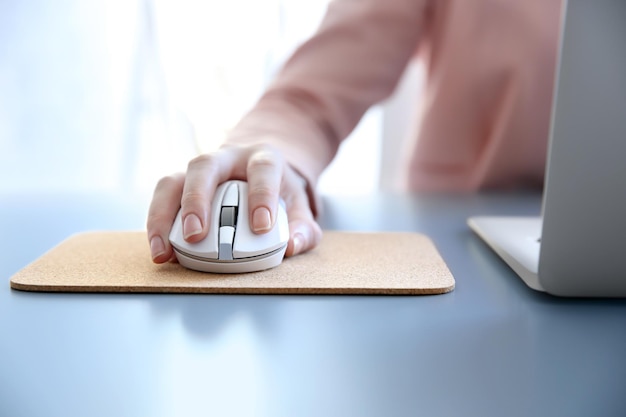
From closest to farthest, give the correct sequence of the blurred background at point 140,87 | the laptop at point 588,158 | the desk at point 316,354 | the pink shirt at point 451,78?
the desk at point 316,354 → the laptop at point 588,158 → the pink shirt at point 451,78 → the blurred background at point 140,87

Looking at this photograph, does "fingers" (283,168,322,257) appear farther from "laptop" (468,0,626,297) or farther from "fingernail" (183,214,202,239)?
"laptop" (468,0,626,297)

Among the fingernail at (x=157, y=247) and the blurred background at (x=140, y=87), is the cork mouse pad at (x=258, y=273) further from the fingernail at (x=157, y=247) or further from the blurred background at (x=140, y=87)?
the blurred background at (x=140, y=87)

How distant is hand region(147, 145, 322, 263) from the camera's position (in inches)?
21.3

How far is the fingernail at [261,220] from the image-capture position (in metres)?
0.54

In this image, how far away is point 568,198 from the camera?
1.50 feet

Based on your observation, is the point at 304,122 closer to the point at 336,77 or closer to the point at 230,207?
the point at 336,77

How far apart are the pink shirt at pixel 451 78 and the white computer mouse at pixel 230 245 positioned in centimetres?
40

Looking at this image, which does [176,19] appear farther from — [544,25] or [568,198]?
[568,198]

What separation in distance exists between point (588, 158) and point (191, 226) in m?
0.30

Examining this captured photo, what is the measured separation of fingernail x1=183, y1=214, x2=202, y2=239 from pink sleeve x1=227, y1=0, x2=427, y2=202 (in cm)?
30

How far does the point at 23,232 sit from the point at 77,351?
1.22ft

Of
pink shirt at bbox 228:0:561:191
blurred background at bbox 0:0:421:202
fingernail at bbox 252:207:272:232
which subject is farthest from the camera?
blurred background at bbox 0:0:421:202

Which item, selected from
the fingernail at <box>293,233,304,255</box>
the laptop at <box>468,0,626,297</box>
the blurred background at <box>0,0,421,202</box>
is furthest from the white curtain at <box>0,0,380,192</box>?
the laptop at <box>468,0,626,297</box>

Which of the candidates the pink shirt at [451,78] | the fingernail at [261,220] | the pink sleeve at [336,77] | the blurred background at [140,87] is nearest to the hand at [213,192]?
the fingernail at [261,220]
